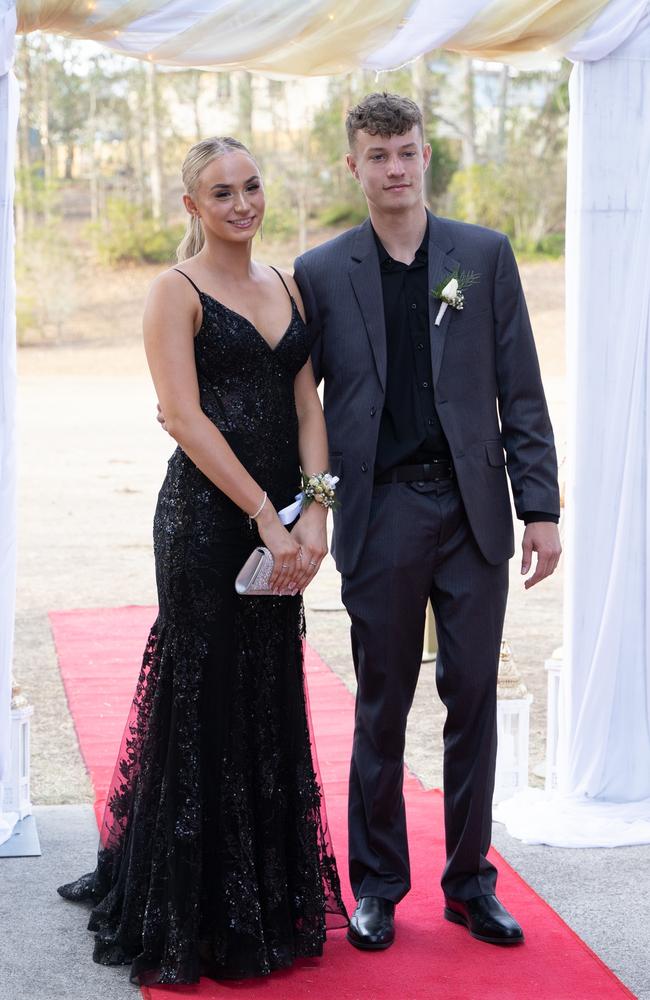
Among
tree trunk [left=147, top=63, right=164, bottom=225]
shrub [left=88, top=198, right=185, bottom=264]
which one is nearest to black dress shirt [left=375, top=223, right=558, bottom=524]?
shrub [left=88, top=198, right=185, bottom=264]

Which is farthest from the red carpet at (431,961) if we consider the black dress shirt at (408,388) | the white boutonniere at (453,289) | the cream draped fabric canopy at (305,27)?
the cream draped fabric canopy at (305,27)

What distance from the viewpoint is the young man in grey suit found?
3.37 m

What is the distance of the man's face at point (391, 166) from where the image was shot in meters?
3.29

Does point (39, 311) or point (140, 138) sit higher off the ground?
point (140, 138)

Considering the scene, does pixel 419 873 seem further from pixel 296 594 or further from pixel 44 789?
pixel 44 789

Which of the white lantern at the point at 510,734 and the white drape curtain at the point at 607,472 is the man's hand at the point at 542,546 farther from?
the white lantern at the point at 510,734

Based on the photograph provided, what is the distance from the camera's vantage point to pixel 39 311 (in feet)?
87.0

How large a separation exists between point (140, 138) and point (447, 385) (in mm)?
31875

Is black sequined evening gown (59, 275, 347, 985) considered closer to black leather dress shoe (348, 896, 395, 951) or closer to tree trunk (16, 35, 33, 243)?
black leather dress shoe (348, 896, 395, 951)

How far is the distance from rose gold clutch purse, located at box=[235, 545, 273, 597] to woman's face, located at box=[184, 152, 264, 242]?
75cm

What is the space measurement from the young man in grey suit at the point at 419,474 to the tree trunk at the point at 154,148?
2867cm

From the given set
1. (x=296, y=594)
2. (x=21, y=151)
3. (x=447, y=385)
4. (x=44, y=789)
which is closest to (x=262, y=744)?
(x=296, y=594)

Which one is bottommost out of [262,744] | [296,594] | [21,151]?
[262,744]

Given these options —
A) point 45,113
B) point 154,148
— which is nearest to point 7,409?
point 154,148
